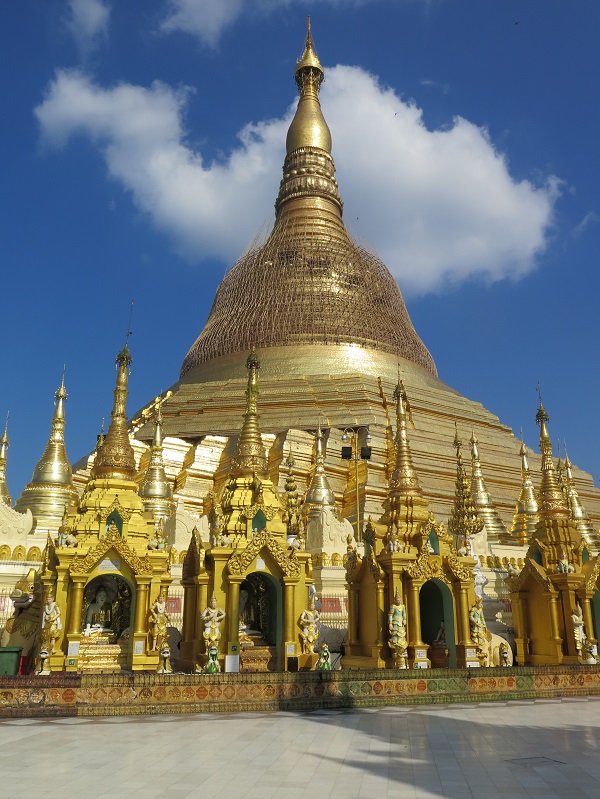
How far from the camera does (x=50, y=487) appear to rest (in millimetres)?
24266

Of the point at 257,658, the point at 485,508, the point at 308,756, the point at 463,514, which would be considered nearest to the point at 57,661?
the point at 257,658

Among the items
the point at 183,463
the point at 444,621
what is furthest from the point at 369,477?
the point at 444,621

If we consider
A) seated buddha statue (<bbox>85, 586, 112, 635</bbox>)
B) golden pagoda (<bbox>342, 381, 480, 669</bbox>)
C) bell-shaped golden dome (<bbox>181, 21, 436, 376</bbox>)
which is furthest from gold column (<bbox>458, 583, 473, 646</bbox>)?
bell-shaped golden dome (<bbox>181, 21, 436, 376</bbox>)

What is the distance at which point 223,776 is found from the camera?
258 inches

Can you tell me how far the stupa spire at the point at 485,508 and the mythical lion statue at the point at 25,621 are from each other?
1764 cm

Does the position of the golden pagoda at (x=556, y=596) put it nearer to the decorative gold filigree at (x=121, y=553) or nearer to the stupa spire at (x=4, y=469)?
the decorative gold filigree at (x=121, y=553)

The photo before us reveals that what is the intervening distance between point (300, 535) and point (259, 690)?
271 inches

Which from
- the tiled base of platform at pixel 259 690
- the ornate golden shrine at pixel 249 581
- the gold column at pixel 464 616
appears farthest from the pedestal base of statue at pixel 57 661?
the gold column at pixel 464 616

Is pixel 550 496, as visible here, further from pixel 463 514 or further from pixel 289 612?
pixel 289 612

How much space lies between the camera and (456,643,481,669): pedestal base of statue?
14.9 metres

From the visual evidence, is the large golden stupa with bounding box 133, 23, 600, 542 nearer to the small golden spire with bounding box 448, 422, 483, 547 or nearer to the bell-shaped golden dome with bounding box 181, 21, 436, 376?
the bell-shaped golden dome with bounding box 181, 21, 436, 376

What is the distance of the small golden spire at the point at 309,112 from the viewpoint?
164 feet

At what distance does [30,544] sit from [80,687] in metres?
11.0

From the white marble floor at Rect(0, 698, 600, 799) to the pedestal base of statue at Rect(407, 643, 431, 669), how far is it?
3.62 meters
